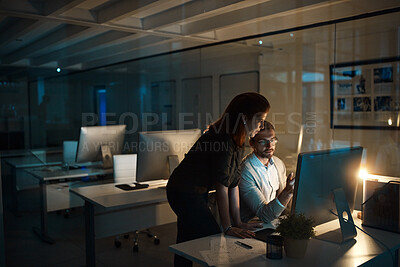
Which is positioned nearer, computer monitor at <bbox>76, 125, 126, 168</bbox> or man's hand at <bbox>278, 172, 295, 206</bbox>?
man's hand at <bbox>278, 172, 295, 206</bbox>

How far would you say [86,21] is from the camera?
3482mm

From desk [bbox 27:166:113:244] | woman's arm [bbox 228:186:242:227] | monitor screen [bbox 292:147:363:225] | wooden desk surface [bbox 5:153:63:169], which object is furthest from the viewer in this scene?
desk [bbox 27:166:113:244]

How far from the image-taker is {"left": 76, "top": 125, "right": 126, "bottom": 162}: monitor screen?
342cm

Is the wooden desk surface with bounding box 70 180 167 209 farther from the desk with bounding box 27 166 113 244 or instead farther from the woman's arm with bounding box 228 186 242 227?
the woman's arm with bounding box 228 186 242 227

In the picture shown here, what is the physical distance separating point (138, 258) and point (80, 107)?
1435 mm

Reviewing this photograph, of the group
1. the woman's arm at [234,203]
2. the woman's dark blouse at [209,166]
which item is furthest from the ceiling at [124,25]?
the woman's arm at [234,203]

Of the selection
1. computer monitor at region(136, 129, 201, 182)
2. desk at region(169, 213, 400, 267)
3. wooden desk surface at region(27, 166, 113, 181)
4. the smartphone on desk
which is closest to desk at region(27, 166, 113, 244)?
wooden desk surface at region(27, 166, 113, 181)

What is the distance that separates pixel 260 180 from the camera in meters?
2.52

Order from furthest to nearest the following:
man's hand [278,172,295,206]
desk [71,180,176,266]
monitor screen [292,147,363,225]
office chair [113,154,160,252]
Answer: office chair [113,154,160,252] → desk [71,180,176,266] → man's hand [278,172,295,206] → monitor screen [292,147,363,225]

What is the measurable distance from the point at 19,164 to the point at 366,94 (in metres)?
3.24

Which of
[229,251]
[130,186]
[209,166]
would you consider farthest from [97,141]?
[229,251]

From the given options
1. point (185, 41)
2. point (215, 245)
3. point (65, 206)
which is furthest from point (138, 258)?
point (185, 41)

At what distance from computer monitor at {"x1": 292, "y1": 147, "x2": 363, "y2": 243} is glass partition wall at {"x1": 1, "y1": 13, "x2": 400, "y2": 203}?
1619 millimetres

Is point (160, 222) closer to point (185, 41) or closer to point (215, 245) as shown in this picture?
point (215, 245)
